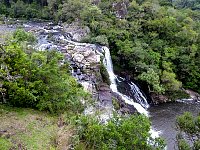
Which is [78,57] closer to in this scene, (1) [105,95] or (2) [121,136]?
(1) [105,95]

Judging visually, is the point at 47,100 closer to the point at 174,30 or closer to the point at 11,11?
the point at 174,30

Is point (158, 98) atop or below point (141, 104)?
below

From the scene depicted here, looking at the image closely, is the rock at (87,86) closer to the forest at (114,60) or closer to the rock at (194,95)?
the forest at (114,60)

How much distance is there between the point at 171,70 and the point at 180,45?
4475mm

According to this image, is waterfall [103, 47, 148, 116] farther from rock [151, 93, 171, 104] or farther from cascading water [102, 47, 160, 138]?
rock [151, 93, 171, 104]

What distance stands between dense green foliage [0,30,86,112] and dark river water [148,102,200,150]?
23.7 ft

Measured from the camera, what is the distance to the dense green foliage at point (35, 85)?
15391mm

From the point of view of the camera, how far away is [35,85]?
52.1ft

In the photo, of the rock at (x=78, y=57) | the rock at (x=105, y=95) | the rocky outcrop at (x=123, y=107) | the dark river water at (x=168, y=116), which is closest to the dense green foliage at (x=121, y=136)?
the dark river water at (x=168, y=116)

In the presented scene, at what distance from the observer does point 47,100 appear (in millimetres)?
16031

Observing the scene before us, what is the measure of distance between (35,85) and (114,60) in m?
16.6

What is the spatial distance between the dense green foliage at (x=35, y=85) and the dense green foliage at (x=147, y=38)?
1403 centimetres

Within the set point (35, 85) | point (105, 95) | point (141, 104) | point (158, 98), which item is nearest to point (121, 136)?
point (35, 85)

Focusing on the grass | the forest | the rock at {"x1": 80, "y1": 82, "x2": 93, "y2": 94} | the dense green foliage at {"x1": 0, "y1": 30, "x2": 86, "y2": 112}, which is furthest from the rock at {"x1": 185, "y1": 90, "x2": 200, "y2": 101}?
the grass
